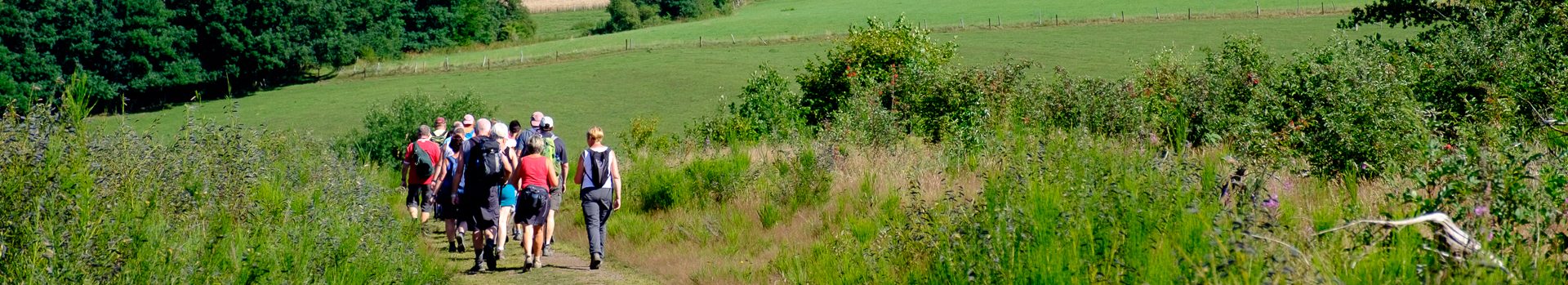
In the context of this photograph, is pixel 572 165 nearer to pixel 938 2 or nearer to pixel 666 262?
pixel 666 262

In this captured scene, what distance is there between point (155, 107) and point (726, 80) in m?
26.7

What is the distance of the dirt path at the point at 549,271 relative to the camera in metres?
10.5

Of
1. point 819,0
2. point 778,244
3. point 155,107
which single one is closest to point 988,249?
point 778,244

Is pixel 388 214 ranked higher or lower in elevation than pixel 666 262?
higher

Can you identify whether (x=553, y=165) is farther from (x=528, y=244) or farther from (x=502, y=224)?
(x=528, y=244)

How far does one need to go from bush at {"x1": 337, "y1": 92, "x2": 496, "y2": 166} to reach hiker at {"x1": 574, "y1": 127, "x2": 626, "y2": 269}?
63.6ft

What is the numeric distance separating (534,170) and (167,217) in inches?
159

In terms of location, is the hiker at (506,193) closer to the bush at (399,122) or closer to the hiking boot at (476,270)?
the hiking boot at (476,270)

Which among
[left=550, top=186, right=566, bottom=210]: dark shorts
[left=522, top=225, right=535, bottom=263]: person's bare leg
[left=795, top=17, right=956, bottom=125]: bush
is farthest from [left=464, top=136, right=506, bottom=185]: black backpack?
[left=795, top=17, right=956, bottom=125]: bush

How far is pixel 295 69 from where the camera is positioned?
6256 centimetres

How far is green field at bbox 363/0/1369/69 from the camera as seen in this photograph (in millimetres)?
62969

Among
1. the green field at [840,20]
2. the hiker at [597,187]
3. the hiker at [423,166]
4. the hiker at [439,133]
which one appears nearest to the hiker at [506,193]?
the hiker at [597,187]

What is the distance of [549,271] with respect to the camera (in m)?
11.0

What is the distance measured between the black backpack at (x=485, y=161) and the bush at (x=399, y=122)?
19.1m
